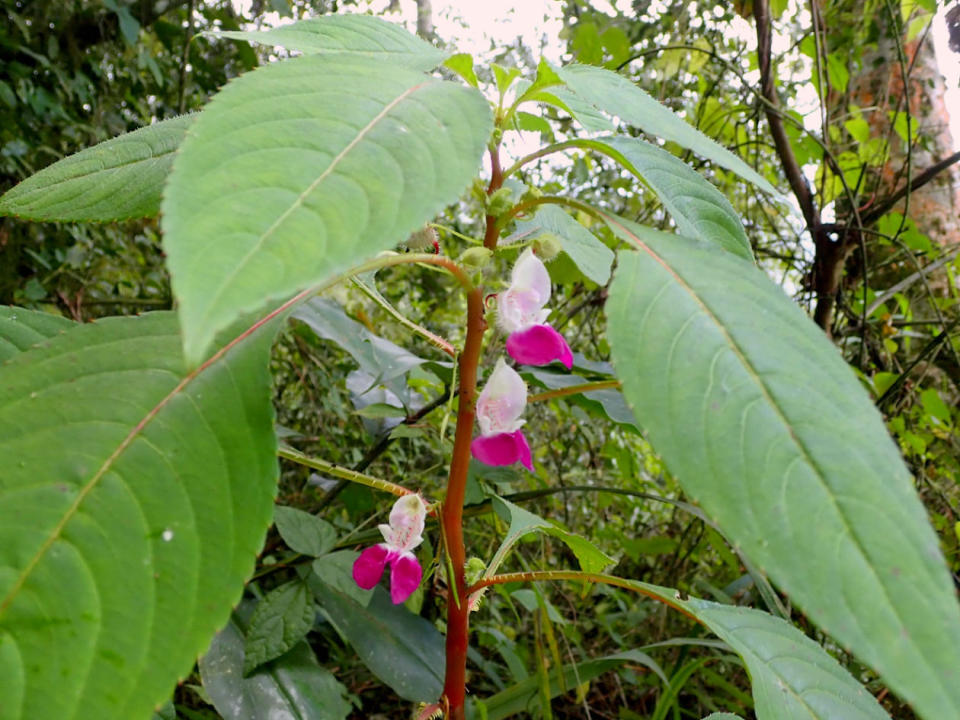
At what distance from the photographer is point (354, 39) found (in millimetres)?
597

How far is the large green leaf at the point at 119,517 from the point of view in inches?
13.9

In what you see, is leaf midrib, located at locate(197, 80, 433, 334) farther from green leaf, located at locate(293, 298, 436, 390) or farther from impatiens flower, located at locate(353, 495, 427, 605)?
green leaf, located at locate(293, 298, 436, 390)

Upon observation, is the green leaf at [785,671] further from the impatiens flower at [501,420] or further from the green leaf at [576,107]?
the green leaf at [576,107]

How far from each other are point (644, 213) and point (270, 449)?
5.41 feet

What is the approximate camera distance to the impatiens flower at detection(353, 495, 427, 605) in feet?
2.30

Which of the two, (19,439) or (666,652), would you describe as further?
(666,652)

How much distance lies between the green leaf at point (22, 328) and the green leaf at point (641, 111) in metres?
0.48

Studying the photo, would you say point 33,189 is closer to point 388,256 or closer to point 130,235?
point 388,256

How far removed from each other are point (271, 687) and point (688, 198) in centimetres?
81

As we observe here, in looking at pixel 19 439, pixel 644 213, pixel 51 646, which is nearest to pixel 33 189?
pixel 19 439

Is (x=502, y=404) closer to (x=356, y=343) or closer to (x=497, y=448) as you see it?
(x=497, y=448)

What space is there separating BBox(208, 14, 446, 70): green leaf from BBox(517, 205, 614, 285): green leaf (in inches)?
9.6

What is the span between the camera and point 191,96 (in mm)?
2408

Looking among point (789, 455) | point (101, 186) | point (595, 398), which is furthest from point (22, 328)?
point (595, 398)
